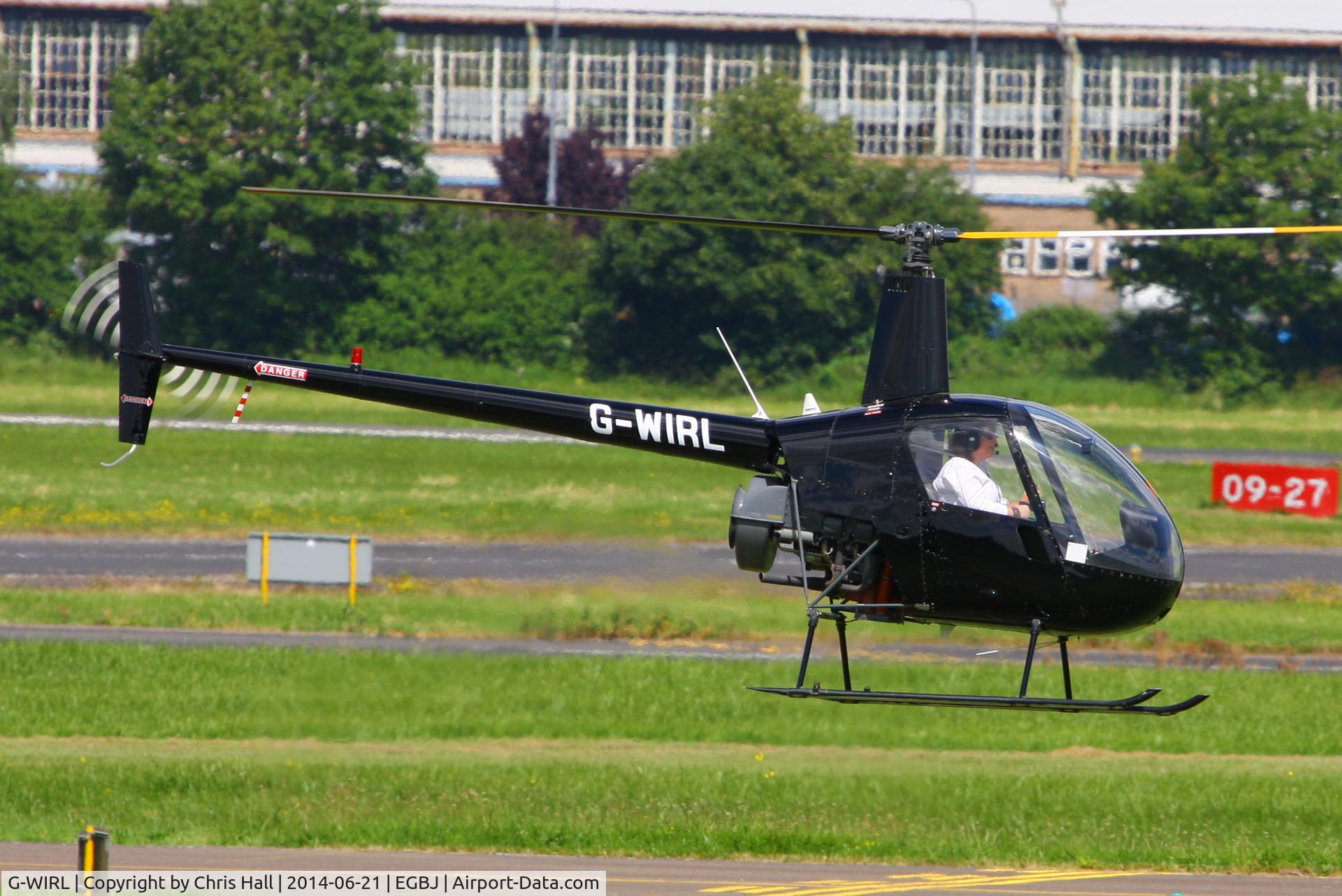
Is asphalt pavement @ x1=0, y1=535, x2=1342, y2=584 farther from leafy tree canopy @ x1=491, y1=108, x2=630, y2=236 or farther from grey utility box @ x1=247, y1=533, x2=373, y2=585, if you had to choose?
leafy tree canopy @ x1=491, y1=108, x2=630, y2=236

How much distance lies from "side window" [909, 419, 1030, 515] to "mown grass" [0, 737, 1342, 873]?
7.93m

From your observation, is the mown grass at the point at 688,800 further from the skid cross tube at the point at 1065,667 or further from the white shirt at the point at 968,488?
the white shirt at the point at 968,488

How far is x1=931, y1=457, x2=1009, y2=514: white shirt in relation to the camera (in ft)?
41.5

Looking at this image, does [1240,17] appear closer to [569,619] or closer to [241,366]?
[569,619]

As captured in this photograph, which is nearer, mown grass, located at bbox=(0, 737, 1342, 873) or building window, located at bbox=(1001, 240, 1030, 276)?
mown grass, located at bbox=(0, 737, 1342, 873)

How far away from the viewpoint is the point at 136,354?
52.2 ft

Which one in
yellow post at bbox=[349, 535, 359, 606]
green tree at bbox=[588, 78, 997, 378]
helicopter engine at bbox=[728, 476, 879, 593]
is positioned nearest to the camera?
helicopter engine at bbox=[728, 476, 879, 593]

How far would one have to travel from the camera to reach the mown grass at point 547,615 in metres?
27.6

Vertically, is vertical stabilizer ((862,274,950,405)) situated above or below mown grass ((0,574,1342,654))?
above

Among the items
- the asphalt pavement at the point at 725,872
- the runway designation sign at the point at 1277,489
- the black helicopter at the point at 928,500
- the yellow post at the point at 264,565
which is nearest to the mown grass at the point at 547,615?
the yellow post at the point at 264,565

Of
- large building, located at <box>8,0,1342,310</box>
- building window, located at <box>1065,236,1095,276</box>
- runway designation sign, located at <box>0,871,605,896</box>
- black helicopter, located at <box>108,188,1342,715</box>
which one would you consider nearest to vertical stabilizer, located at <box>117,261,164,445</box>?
black helicopter, located at <box>108,188,1342,715</box>

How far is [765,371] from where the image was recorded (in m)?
59.6

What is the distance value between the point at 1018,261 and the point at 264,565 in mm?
45326

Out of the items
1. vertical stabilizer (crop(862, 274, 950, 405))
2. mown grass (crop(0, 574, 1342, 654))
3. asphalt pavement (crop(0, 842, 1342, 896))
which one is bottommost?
asphalt pavement (crop(0, 842, 1342, 896))
